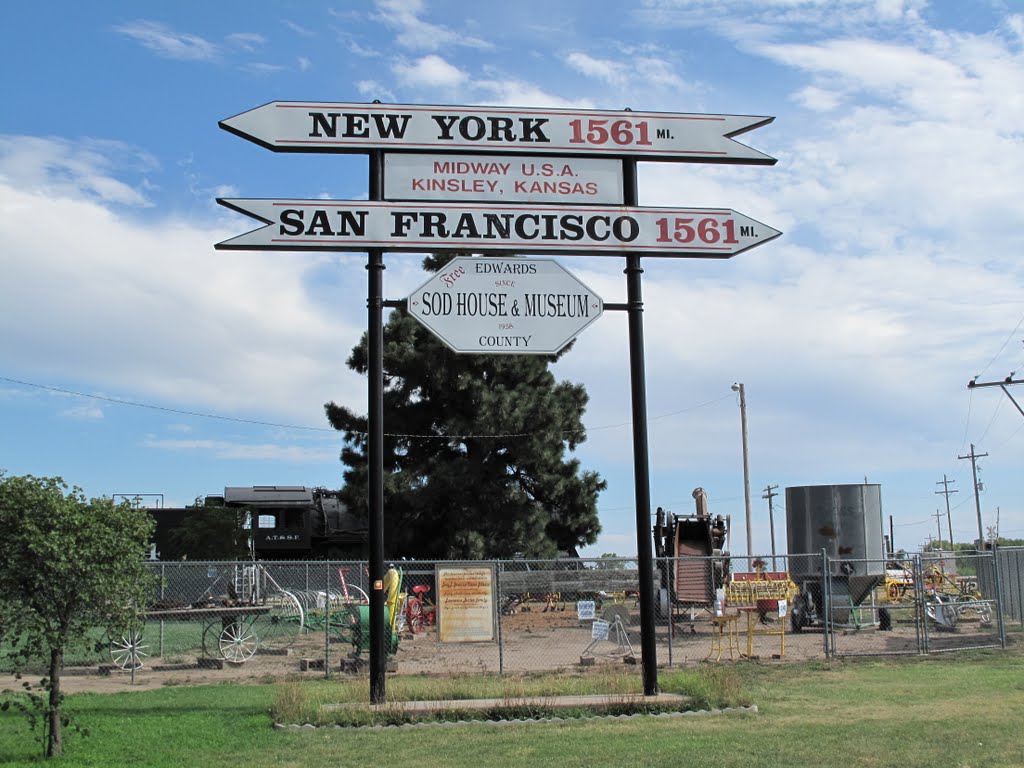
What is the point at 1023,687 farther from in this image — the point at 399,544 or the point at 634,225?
the point at 399,544

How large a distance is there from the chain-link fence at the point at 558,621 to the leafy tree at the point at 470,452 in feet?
21.8

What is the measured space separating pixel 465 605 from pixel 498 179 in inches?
273

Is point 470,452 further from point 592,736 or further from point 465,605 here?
point 592,736

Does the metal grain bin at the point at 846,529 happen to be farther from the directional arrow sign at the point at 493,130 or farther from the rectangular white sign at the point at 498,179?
the rectangular white sign at the point at 498,179

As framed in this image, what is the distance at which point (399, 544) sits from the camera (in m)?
35.8

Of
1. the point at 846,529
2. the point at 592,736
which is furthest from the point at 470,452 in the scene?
the point at 592,736

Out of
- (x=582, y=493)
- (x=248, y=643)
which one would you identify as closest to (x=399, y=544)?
(x=582, y=493)

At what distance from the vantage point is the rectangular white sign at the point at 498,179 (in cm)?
1230

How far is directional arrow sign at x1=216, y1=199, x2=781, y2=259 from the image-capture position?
1187cm

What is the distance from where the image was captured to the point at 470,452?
35.7 m

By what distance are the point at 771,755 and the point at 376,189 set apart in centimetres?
763

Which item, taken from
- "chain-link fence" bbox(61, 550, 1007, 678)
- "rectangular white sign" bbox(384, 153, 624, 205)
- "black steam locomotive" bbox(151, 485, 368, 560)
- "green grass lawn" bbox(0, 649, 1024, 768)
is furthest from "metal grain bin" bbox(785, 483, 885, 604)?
"black steam locomotive" bbox(151, 485, 368, 560)

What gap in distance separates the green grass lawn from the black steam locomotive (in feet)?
75.9

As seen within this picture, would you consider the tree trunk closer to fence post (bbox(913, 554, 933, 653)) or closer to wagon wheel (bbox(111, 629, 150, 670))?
wagon wheel (bbox(111, 629, 150, 670))
